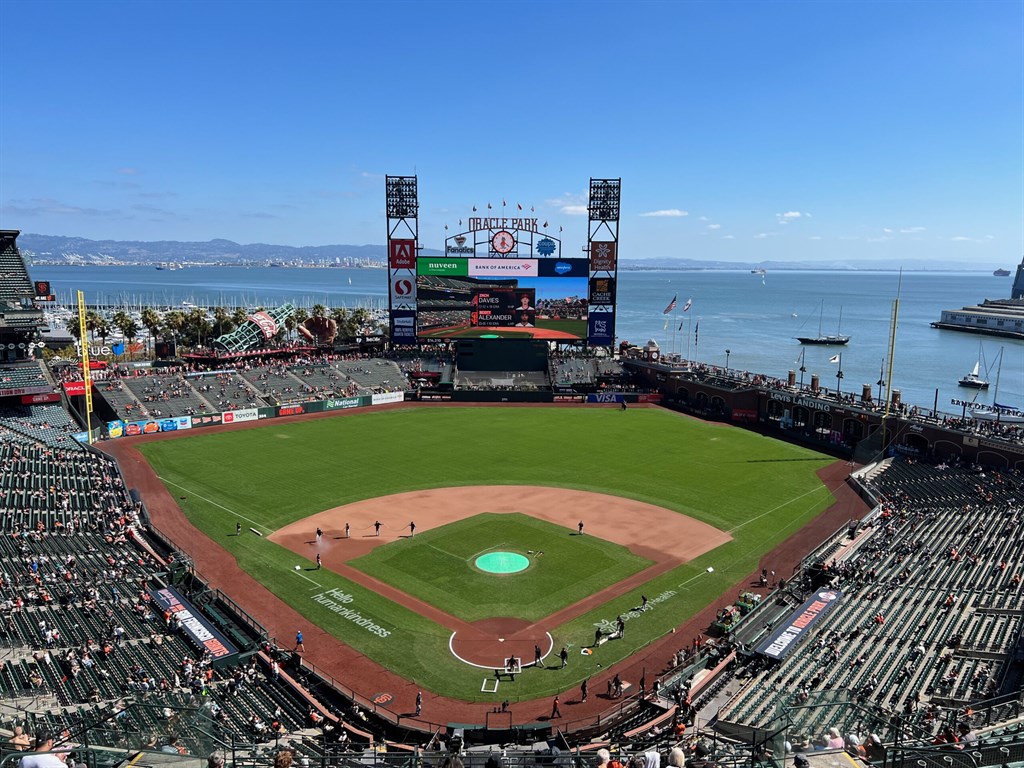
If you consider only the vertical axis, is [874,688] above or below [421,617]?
above

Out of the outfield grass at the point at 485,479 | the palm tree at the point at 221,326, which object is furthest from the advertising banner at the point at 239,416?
the palm tree at the point at 221,326

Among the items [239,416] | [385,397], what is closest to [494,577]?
[239,416]

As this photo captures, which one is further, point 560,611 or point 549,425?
point 549,425

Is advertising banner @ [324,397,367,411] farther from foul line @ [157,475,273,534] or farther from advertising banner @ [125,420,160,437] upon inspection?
foul line @ [157,475,273,534]

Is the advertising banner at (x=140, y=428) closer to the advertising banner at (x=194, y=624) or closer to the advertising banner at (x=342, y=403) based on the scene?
the advertising banner at (x=342, y=403)

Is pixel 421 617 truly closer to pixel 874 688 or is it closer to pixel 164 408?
pixel 874 688

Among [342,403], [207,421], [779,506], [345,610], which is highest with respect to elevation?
[342,403]

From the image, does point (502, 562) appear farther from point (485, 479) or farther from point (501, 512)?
point (485, 479)

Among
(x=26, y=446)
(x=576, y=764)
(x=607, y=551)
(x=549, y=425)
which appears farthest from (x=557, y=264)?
(x=576, y=764)
